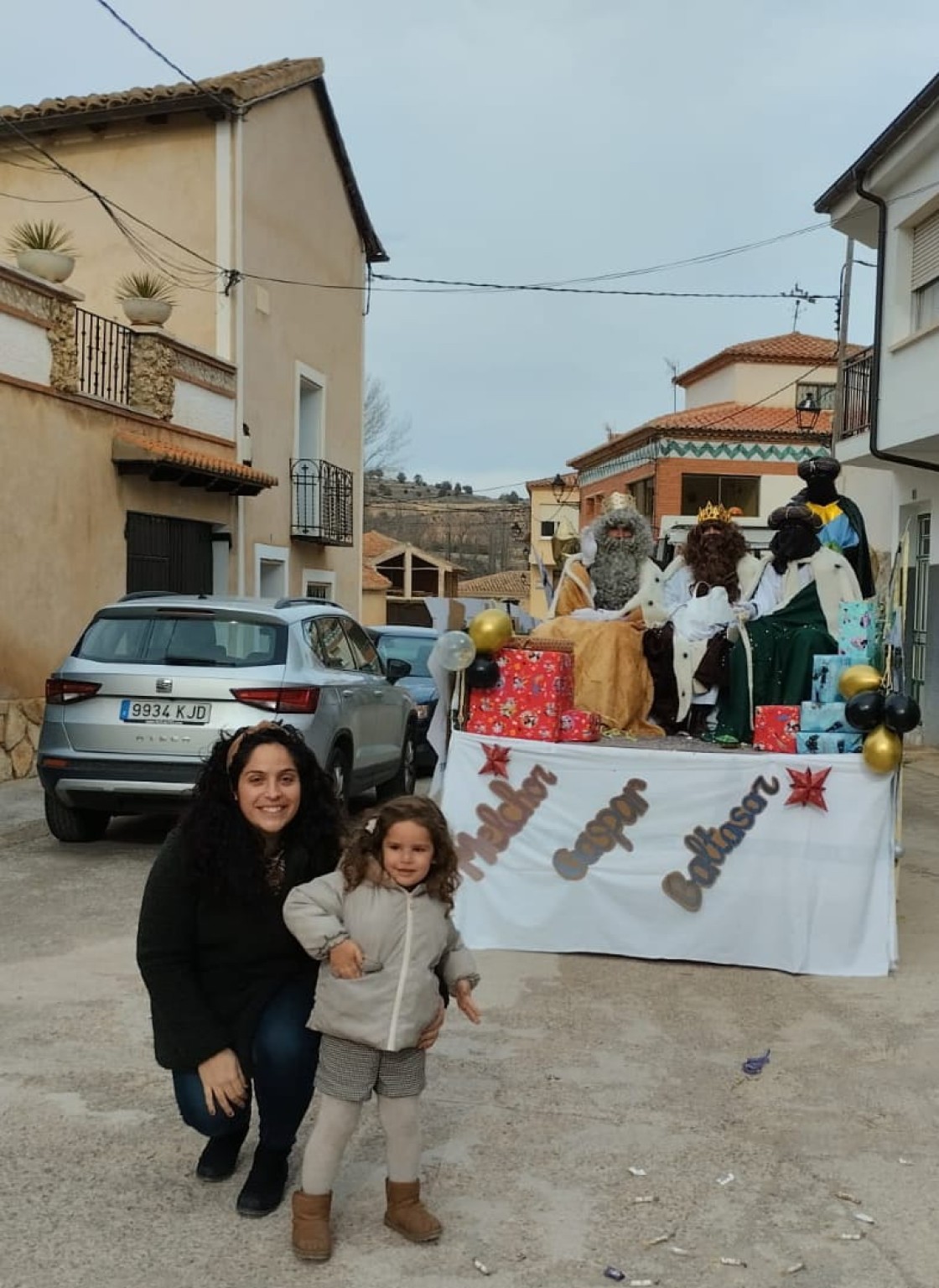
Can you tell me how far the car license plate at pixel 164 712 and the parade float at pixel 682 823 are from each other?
2167 mm

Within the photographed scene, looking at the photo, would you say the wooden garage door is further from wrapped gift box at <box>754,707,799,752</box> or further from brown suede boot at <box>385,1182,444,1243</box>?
brown suede boot at <box>385,1182,444,1243</box>

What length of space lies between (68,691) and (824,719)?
4.51 metres

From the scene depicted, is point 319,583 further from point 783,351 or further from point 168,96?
point 783,351

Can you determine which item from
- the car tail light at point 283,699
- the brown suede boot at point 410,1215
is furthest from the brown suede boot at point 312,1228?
the car tail light at point 283,699

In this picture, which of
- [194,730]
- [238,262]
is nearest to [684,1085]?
[194,730]

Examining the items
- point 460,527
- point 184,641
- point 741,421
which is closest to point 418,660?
point 184,641

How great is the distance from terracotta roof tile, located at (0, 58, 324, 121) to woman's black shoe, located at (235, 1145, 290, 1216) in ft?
51.2

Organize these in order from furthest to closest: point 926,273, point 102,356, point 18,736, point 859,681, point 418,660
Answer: point 102,356 → point 926,273 → point 418,660 → point 18,736 → point 859,681

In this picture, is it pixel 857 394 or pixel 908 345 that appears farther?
pixel 857 394

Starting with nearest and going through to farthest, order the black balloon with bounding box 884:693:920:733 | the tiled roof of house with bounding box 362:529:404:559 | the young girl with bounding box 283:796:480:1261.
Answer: the young girl with bounding box 283:796:480:1261
the black balloon with bounding box 884:693:920:733
the tiled roof of house with bounding box 362:529:404:559

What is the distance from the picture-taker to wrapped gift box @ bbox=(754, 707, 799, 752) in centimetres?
567

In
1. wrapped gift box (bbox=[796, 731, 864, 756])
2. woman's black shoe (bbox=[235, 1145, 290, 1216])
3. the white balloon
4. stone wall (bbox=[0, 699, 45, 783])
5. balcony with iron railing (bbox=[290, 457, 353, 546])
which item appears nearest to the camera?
woman's black shoe (bbox=[235, 1145, 290, 1216])

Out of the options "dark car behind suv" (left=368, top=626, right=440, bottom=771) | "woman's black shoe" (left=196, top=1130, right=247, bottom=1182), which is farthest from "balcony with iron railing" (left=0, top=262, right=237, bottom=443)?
"woman's black shoe" (left=196, top=1130, right=247, bottom=1182)

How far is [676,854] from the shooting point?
5.59 m
